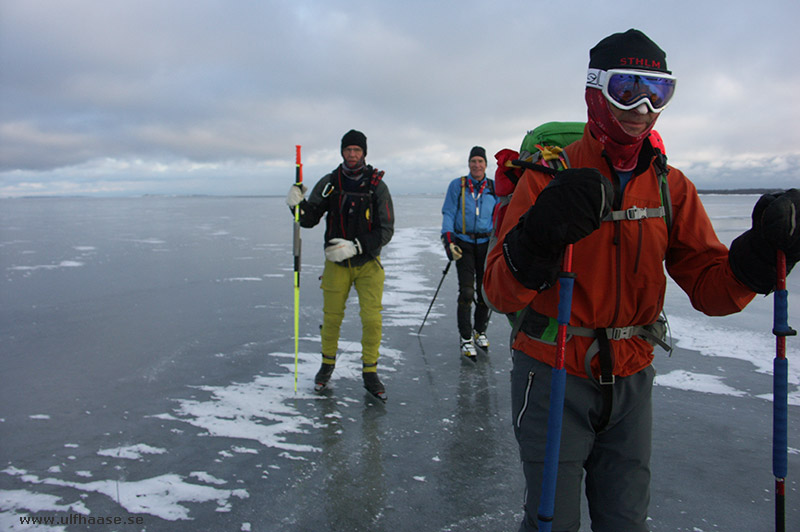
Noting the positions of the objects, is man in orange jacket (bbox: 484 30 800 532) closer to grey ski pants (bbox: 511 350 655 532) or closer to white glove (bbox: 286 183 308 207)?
grey ski pants (bbox: 511 350 655 532)

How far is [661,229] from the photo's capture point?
186 cm

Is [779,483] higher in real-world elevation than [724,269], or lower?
lower

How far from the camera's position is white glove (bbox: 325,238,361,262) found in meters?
4.29

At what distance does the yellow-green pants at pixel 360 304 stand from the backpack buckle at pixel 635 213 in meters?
2.89

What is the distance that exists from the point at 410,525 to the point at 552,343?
150 cm

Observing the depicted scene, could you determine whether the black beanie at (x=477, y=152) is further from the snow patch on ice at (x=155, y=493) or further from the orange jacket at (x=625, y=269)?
the snow patch on ice at (x=155, y=493)

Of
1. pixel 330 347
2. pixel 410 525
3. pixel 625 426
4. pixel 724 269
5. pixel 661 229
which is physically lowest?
pixel 410 525

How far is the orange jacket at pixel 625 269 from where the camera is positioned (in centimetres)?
179

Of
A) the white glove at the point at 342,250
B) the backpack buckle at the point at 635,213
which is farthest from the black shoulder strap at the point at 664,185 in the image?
the white glove at the point at 342,250

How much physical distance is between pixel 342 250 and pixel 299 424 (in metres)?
1.46

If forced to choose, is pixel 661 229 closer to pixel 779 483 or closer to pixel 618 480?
pixel 618 480

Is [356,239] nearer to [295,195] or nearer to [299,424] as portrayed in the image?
[295,195]

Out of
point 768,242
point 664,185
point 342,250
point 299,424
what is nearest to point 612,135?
point 664,185

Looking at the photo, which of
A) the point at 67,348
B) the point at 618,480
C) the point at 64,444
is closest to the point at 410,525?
the point at 618,480
